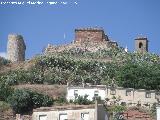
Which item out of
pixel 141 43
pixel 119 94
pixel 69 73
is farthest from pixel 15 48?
pixel 119 94

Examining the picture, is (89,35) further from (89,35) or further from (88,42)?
(88,42)

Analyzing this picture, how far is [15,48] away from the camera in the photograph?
115 meters

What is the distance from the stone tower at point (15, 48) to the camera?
11369cm

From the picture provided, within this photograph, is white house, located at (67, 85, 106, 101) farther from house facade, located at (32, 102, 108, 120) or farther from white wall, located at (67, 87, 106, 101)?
house facade, located at (32, 102, 108, 120)

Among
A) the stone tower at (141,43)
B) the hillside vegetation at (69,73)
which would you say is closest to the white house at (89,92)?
the hillside vegetation at (69,73)

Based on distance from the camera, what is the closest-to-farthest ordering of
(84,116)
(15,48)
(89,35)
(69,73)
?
(84,116)
(69,73)
(89,35)
(15,48)

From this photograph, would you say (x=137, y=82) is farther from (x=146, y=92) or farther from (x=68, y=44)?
(x=68, y=44)

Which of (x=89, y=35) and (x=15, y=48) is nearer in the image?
(x=89, y=35)

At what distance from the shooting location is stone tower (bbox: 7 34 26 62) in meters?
114

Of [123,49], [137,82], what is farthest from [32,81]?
[123,49]

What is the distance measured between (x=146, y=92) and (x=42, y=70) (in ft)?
62.3

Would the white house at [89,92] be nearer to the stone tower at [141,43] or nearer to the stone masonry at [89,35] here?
the stone masonry at [89,35]

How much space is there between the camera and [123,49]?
4387 inches

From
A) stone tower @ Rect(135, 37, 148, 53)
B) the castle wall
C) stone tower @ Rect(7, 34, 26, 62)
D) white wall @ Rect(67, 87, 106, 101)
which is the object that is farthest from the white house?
stone tower @ Rect(135, 37, 148, 53)
